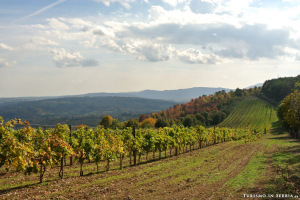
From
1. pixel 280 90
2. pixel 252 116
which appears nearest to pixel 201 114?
pixel 252 116

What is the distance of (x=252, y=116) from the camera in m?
116

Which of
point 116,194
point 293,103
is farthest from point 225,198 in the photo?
point 293,103

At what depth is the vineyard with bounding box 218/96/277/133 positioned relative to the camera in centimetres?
9958

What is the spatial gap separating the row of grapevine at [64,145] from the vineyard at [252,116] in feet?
234

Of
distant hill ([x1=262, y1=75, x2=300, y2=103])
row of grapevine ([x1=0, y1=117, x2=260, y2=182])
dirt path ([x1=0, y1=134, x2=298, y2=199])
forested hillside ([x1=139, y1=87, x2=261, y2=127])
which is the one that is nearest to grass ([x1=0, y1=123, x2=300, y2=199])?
dirt path ([x1=0, y1=134, x2=298, y2=199])

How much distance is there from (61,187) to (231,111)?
14097 cm

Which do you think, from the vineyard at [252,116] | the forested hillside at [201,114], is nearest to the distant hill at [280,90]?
the vineyard at [252,116]

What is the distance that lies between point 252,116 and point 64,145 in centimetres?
11708

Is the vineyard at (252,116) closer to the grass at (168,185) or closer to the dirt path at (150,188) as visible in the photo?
the grass at (168,185)

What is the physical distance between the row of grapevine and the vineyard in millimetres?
71223

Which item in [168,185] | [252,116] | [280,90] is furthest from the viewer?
[280,90]

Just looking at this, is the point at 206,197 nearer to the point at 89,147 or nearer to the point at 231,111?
the point at 89,147

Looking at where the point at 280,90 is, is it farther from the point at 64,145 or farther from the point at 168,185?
the point at 64,145

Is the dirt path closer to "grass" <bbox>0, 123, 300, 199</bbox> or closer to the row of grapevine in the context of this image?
"grass" <bbox>0, 123, 300, 199</bbox>
